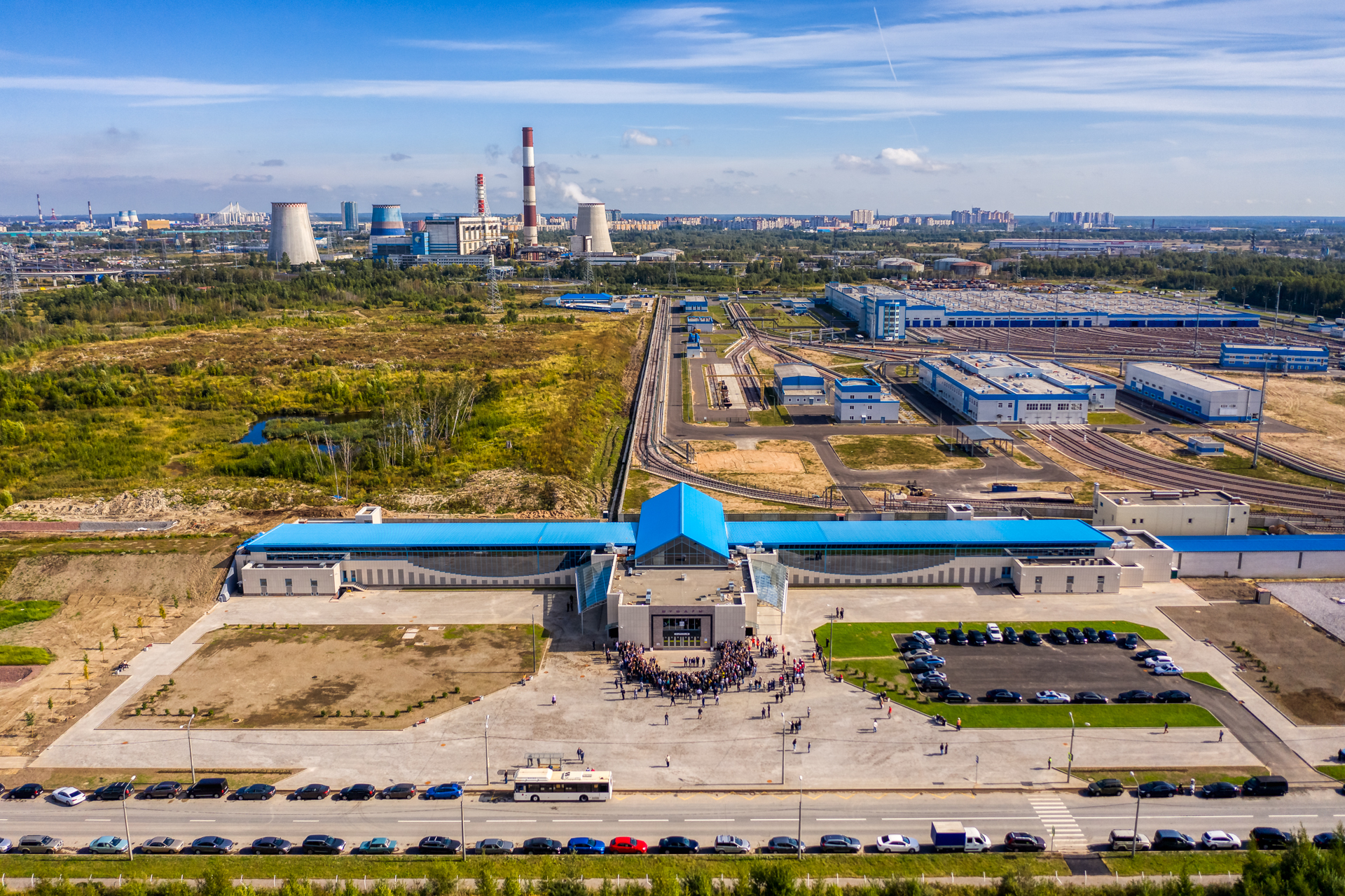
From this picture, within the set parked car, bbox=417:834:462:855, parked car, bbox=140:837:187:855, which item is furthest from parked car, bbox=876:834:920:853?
parked car, bbox=140:837:187:855

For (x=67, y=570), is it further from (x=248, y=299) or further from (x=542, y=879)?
(x=248, y=299)

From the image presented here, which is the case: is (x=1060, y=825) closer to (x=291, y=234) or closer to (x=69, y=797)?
(x=69, y=797)

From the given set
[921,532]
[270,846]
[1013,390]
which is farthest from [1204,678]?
[1013,390]

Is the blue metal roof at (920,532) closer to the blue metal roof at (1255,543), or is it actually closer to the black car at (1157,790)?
the blue metal roof at (1255,543)

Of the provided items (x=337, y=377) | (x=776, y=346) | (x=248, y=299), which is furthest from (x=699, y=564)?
(x=248, y=299)

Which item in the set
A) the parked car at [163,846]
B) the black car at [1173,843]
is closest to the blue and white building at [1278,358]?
the black car at [1173,843]

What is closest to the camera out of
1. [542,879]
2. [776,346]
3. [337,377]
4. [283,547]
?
[542,879]

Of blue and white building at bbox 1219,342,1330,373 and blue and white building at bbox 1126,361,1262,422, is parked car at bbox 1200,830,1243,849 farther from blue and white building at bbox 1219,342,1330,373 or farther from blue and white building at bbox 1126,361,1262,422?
blue and white building at bbox 1219,342,1330,373

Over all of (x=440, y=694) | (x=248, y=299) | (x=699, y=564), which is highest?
(x=248, y=299)

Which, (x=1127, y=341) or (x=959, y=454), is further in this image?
(x=1127, y=341)
